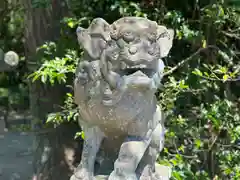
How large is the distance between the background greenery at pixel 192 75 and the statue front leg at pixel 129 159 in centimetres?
62

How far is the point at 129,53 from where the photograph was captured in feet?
3.33

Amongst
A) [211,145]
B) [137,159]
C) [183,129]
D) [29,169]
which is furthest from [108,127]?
[29,169]

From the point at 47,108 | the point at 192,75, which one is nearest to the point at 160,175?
the point at 192,75

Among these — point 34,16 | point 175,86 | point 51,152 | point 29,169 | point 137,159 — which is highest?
point 34,16

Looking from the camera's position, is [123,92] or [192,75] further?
[192,75]

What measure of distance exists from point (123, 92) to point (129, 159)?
216 mm

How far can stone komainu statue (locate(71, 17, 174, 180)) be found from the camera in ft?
3.37

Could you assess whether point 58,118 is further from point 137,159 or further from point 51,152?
point 137,159

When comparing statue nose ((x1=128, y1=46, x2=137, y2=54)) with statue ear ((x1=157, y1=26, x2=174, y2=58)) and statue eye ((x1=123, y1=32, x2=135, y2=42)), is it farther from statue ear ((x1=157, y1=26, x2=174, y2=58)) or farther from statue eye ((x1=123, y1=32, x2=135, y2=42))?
statue ear ((x1=157, y1=26, x2=174, y2=58))

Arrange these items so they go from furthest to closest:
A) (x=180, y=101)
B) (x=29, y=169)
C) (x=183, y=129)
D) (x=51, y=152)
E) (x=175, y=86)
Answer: (x=29, y=169), (x=51, y=152), (x=180, y=101), (x=183, y=129), (x=175, y=86)

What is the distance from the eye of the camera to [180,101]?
203 centimetres

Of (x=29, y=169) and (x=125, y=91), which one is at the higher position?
(x=125, y=91)

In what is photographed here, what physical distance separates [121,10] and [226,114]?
734mm

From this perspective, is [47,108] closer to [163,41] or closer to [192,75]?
[192,75]
